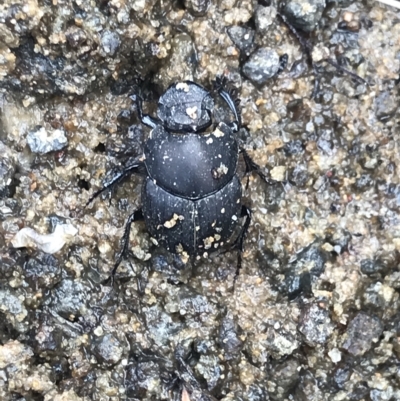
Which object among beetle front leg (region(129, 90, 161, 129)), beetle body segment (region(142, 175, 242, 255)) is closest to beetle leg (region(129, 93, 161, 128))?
beetle front leg (region(129, 90, 161, 129))

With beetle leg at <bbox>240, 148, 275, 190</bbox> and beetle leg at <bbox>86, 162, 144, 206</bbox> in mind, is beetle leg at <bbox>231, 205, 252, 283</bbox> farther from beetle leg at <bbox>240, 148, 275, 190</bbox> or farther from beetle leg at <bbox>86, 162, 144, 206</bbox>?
beetle leg at <bbox>86, 162, 144, 206</bbox>

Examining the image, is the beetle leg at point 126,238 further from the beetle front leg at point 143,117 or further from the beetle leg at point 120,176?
the beetle front leg at point 143,117

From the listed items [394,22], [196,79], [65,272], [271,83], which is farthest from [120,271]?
[394,22]

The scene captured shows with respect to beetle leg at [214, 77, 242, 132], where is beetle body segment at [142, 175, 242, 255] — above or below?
below

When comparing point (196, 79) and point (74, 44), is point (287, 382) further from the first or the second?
point (74, 44)

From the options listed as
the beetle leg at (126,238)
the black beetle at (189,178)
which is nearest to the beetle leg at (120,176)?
the black beetle at (189,178)
